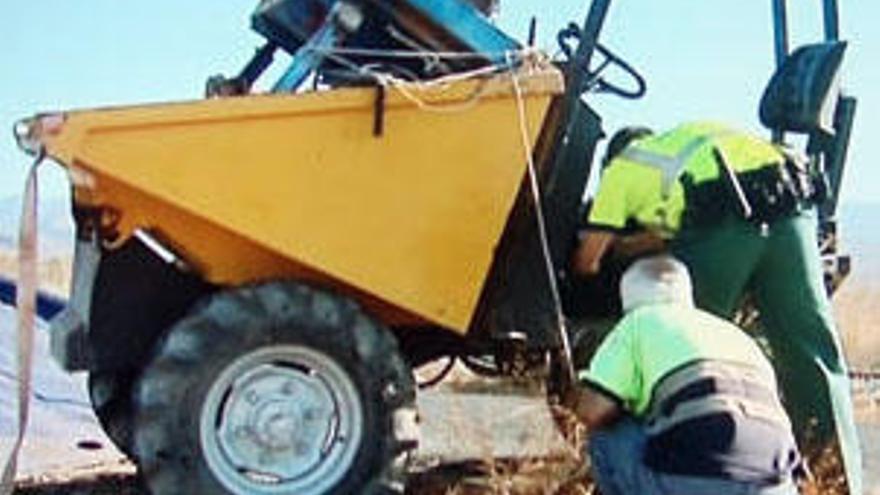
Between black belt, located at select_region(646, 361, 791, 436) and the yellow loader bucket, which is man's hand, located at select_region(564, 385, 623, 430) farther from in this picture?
the yellow loader bucket

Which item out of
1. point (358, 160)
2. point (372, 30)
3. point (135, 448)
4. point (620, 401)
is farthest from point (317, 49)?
point (620, 401)

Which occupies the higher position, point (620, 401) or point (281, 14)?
point (281, 14)

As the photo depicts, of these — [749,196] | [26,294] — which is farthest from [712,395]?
[26,294]

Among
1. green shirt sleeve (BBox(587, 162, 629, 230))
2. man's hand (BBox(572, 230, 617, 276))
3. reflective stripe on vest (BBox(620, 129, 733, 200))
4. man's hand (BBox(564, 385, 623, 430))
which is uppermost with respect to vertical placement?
reflective stripe on vest (BBox(620, 129, 733, 200))

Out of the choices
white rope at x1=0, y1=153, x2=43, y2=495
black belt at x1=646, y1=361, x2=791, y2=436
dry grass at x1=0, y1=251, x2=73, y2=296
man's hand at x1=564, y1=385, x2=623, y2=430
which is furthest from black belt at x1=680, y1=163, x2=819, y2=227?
dry grass at x1=0, y1=251, x2=73, y2=296

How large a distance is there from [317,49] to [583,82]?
3.45 feet

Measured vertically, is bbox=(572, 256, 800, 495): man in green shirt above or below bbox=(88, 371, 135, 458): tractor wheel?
above

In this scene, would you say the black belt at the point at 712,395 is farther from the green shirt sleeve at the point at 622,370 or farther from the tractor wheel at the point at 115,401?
the tractor wheel at the point at 115,401

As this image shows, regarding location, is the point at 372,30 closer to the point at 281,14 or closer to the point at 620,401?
the point at 281,14

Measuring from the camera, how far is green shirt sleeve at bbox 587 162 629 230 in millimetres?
6344

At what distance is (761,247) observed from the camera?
6625mm

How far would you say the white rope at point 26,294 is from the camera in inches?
243

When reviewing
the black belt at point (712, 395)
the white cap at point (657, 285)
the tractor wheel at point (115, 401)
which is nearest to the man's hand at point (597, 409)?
the black belt at point (712, 395)

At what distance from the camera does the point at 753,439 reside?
472 cm
